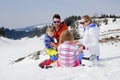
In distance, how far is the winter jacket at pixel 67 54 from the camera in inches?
391

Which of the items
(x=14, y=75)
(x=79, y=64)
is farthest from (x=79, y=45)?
(x=14, y=75)

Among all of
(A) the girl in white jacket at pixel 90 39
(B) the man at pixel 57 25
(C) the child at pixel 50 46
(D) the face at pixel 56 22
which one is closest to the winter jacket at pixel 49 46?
(C) the child at pixel 50 46

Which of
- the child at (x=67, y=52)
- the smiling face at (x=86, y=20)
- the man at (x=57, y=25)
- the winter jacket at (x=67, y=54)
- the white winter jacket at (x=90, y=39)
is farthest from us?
the man at (x=57, y=25)

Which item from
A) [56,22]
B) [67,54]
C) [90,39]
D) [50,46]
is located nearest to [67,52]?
[67,54]

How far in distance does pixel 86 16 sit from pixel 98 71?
2993 mm

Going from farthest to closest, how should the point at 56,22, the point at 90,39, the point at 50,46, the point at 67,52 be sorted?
the point at 56,22 → the point at 50,46 → the point at 90,39 → the point at 67,52

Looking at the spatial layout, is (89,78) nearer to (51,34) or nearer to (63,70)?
(63,70)

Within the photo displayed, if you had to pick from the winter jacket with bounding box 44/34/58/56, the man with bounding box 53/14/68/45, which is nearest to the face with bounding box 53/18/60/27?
the man with bounding box 53/14/68/45

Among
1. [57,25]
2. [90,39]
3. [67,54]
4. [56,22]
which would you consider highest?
[56,22]

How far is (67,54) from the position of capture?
9.98 m

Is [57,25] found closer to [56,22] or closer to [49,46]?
[56,22]

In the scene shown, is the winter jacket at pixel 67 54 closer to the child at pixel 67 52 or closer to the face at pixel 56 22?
the child at pixel 67 52

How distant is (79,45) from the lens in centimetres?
1095

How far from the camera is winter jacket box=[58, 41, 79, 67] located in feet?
32.6
